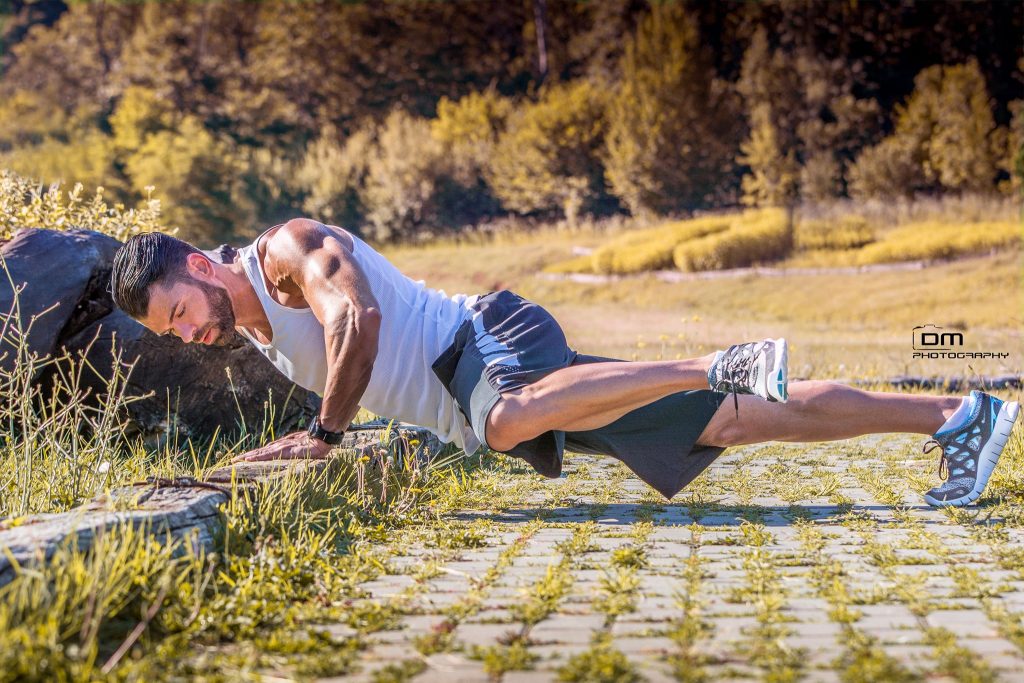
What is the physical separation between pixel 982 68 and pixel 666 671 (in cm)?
2132

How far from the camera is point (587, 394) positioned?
340 centimetres

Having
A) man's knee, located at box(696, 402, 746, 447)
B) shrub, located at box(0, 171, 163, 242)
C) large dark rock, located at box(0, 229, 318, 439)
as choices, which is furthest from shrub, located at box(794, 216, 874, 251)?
man's knee, located at box(696, 402, 746, 447)

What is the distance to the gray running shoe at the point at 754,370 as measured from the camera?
3.18m

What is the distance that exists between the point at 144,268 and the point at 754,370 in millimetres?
1845

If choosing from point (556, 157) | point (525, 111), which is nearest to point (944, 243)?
point (556, 157)

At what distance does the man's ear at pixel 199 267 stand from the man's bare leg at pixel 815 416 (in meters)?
1.66

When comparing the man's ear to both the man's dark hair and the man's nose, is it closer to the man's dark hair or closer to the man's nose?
the man's dark hair

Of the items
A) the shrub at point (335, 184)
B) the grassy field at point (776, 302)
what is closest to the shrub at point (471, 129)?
the shrub at point (335, 184)

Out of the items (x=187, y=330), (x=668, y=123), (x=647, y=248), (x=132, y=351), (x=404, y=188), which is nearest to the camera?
(x=187, y=330)

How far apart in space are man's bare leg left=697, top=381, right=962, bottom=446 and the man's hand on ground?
123 centimetres

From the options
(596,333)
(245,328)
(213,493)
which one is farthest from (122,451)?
(596,333)

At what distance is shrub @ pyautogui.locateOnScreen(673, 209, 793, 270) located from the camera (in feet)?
54.3

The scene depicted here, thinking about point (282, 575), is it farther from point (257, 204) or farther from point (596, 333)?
point (257, 204)

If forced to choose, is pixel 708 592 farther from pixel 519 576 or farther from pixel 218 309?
pixel 218 309
